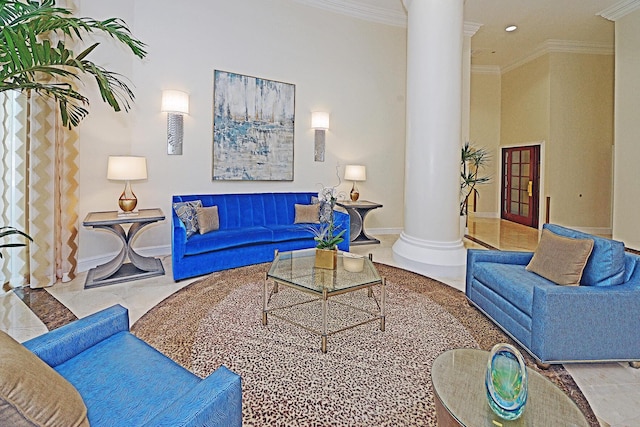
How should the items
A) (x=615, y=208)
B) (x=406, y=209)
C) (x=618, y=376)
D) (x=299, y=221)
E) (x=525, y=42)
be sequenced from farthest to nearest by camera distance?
1. (x=525, y=42)
2. (x=615, y=208)
3. (x=299, y=221)
4. (x=406, y=209)
5. (x=618, y=376)

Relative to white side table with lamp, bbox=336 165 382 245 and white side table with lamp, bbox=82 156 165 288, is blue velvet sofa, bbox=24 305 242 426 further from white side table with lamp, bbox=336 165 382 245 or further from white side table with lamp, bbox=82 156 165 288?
white side table with lamp, bbox=336 165 382 245

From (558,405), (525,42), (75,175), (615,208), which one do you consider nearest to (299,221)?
(75,175)

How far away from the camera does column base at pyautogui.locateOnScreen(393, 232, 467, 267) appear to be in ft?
14.4

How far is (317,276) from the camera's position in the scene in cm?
289

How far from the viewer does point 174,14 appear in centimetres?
488

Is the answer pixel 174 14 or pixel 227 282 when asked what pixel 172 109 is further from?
pixel 227 282

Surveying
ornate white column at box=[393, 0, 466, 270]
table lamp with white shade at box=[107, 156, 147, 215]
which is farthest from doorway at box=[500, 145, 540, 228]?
table lamp with white shade at box=[107, 156, 147, 215]

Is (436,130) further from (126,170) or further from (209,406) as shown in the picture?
(209,406)

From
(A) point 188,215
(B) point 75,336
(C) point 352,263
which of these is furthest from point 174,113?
(B) point 75,336

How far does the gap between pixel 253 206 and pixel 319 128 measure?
1.93 meters

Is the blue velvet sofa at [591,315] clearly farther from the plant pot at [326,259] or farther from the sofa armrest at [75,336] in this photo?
the sofa armrest at [75,336]

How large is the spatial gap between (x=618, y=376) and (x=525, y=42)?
7.51m

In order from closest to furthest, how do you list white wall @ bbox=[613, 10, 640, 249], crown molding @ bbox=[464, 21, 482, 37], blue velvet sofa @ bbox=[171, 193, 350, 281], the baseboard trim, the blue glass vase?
the blue glass vase → blue velvet sofa @ bbox=[171, 193, 350, 281] → white wall @ bbox=[613, 10, 640, 249] → crown molding @ bbox=[464, 21, 482, 37] → the baseboard trim

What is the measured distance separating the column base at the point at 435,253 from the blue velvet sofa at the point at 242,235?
95 centimetres
